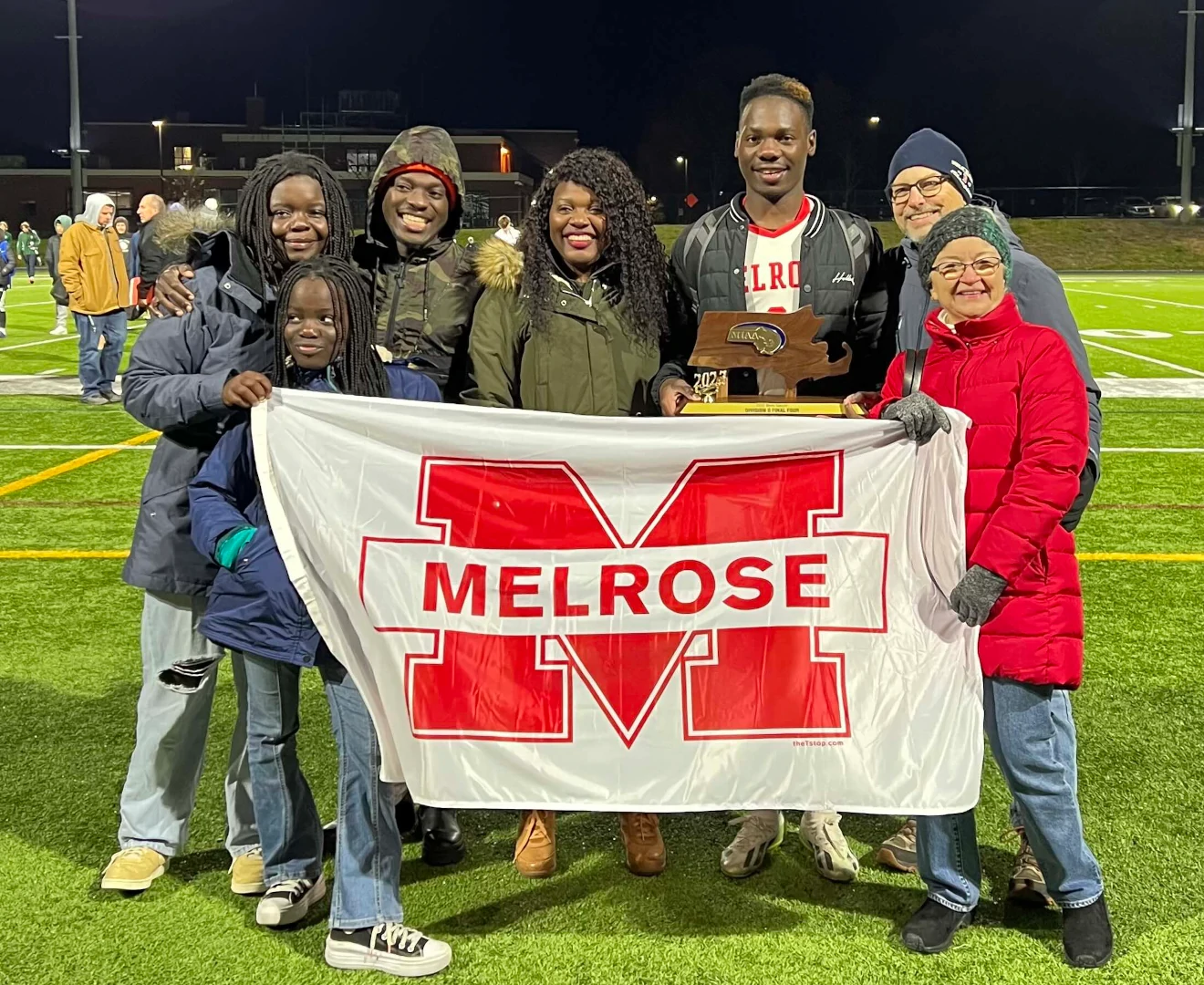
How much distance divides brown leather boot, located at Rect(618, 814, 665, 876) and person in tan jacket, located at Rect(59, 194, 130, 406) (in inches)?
409

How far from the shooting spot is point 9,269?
21125 mm

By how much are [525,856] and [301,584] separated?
1.09 meters

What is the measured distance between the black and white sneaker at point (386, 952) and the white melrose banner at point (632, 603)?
34 centimetres

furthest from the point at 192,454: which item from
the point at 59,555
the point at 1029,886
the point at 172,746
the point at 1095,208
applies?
the point at 1095,208

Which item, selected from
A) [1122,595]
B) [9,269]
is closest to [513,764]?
[1122,595]

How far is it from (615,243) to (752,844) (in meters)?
1.73

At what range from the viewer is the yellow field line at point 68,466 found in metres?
8.62

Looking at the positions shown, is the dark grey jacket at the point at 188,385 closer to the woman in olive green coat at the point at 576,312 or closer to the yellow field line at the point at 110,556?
the woman in olive green coat at the point at 576,312

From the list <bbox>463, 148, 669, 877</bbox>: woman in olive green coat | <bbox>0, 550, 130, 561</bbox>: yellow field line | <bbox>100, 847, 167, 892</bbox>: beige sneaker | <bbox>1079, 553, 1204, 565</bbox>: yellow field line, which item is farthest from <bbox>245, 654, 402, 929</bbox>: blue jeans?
<bbox>1079, 553, 1204, 565</bbox>: yellow field line

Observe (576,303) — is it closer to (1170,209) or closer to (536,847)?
(536,847)

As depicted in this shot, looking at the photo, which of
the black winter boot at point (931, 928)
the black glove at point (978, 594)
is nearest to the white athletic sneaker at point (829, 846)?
the black winter boot at point (931, 928)

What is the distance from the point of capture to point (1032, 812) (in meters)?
2.89

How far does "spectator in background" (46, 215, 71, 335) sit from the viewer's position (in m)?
13.2

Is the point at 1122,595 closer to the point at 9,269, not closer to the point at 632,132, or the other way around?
the point at 9,269
